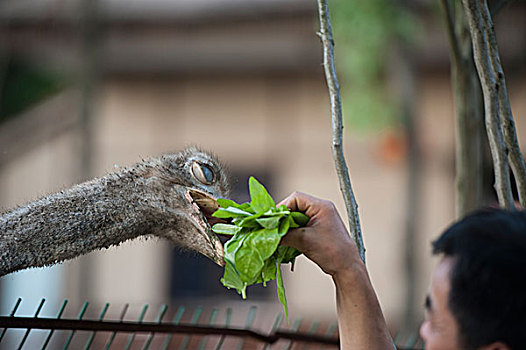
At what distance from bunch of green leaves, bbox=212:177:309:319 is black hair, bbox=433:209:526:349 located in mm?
432

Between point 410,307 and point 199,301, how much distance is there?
302cm

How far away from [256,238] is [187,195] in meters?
0.33

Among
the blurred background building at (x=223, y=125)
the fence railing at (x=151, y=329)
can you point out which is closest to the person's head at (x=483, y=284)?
the fence railing at (x=151, y=329)

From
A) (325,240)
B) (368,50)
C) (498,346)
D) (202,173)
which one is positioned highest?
(368,50)

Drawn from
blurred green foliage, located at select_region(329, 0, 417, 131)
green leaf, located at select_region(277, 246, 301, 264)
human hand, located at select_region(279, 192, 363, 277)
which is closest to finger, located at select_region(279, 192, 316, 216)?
human hand, located at select_region(279, 192, 363, 277)

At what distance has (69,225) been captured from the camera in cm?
176

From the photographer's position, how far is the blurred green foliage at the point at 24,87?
381 inches

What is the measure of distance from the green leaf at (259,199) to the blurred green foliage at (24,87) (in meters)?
8.52

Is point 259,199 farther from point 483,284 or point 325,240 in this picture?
point 483,284

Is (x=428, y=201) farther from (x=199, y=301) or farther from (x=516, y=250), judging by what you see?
(x=516, y=250)

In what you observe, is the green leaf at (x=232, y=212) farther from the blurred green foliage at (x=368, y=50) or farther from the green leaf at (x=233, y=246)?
the blurred green foliage at (x=368, y=50)

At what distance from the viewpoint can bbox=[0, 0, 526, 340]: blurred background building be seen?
752 cm

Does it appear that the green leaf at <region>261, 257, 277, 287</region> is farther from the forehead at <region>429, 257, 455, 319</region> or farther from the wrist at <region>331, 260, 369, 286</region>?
the forehead at <region>429, 257, 455, 319</region>

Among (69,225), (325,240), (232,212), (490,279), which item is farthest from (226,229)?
(490,279)
